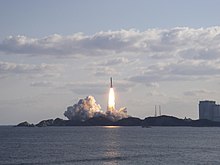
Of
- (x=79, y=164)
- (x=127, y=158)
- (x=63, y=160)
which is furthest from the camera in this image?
(x=127, y=158)

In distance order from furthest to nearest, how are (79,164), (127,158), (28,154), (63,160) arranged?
(28,154)
(127,158)
(63,160)
(79,164)

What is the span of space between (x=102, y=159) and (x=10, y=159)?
1003 inches

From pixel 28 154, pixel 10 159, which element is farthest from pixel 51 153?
pixel 10 159

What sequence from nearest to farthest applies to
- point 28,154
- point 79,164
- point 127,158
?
1. point 79,164
2. point 127,158
3. point 28,154

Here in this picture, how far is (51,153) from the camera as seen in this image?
15438 centimetres

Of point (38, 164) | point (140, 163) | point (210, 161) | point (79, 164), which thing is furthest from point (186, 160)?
point (38, 164)

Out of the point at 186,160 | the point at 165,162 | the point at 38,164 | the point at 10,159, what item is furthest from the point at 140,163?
the point at 10,159

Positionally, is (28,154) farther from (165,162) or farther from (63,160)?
(165,162)

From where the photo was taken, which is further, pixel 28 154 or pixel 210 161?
pixel 28 154

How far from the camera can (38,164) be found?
12475 centimetres

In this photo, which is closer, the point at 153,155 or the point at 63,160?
the point at 63,160

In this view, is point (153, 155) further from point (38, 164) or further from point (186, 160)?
point (38, 164)

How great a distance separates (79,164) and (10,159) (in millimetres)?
23495

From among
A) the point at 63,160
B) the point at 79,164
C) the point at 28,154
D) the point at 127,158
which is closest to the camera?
the point at 79,164
